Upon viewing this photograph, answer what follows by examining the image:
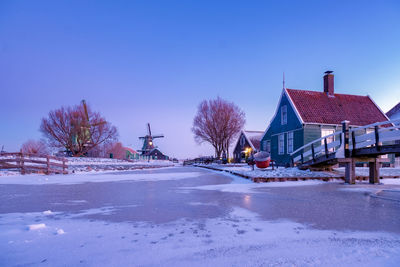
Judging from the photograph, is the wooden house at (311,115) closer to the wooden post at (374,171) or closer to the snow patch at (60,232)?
the wooden post at (374,171)

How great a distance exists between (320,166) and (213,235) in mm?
11490

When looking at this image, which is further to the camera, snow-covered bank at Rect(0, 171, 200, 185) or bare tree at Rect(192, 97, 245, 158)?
bare tree at Rect(192, 97, 245, 158)

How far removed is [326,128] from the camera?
65.9 feet

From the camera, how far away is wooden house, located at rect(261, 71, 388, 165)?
64.8 ft

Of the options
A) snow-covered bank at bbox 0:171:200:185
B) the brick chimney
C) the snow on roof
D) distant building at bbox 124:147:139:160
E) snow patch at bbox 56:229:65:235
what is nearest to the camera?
snow patch at bbox 56:229:65:235

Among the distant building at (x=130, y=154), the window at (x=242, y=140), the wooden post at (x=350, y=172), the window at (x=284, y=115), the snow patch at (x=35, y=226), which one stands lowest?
the distant building at (x=130, y=154)

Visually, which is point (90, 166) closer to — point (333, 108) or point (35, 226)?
point (35, 226)

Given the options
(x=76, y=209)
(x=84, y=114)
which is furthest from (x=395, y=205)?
(x=84, y=114)

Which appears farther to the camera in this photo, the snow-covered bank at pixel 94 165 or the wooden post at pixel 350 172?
the snow-covered bank at pixel 94 165

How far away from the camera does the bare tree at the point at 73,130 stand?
38.4 meters

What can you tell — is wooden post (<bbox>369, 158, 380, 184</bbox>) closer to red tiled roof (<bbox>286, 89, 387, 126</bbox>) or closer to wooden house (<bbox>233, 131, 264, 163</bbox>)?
red tiled roof (<bbox>286, 89, 387, 126</bbox>)

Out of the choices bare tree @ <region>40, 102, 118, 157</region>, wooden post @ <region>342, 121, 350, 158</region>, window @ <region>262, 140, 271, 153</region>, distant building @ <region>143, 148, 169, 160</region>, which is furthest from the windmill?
wooden post @ <region>342, 121, 350, 158</region>

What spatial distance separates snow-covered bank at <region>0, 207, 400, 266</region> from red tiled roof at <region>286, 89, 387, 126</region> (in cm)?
1749

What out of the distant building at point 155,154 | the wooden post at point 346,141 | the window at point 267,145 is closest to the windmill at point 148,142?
the distant building at point 155,154
